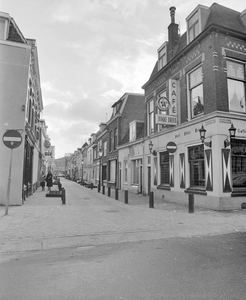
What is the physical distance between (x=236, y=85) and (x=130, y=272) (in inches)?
451

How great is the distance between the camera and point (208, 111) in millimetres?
11656

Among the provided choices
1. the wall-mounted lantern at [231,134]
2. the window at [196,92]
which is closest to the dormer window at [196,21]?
the window at [196,92]

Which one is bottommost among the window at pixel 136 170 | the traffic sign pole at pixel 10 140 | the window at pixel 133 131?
the window at pixel 136 170

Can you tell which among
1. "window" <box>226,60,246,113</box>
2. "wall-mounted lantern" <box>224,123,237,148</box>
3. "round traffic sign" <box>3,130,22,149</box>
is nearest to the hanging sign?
"window" <box>226,60,246,113</box>

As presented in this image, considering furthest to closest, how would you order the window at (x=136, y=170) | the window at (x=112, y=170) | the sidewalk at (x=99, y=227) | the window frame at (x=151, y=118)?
the window at (x=112, y=170)
the window at (x=136, y=170)
the window frame at (x=151, y=118)
the sidewalk at (x=99, y=227)

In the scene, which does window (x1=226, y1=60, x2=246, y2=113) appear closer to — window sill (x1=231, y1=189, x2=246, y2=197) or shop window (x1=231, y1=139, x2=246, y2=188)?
shop window (x1=231, y1=139, x2=246, y2=188)

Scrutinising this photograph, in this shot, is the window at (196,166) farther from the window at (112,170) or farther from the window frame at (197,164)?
the window at (112,170)

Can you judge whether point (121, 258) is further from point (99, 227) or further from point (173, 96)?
point (173, 96)

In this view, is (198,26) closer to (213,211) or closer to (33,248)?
(213,211)

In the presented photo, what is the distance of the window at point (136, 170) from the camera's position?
68.3 feet

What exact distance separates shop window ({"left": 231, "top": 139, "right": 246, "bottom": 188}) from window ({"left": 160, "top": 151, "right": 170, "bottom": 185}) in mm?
5112

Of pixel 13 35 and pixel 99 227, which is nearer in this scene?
pixel 99 227

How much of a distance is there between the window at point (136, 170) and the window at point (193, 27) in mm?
10557

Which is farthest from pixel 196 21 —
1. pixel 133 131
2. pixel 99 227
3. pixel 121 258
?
pixel 121 258
